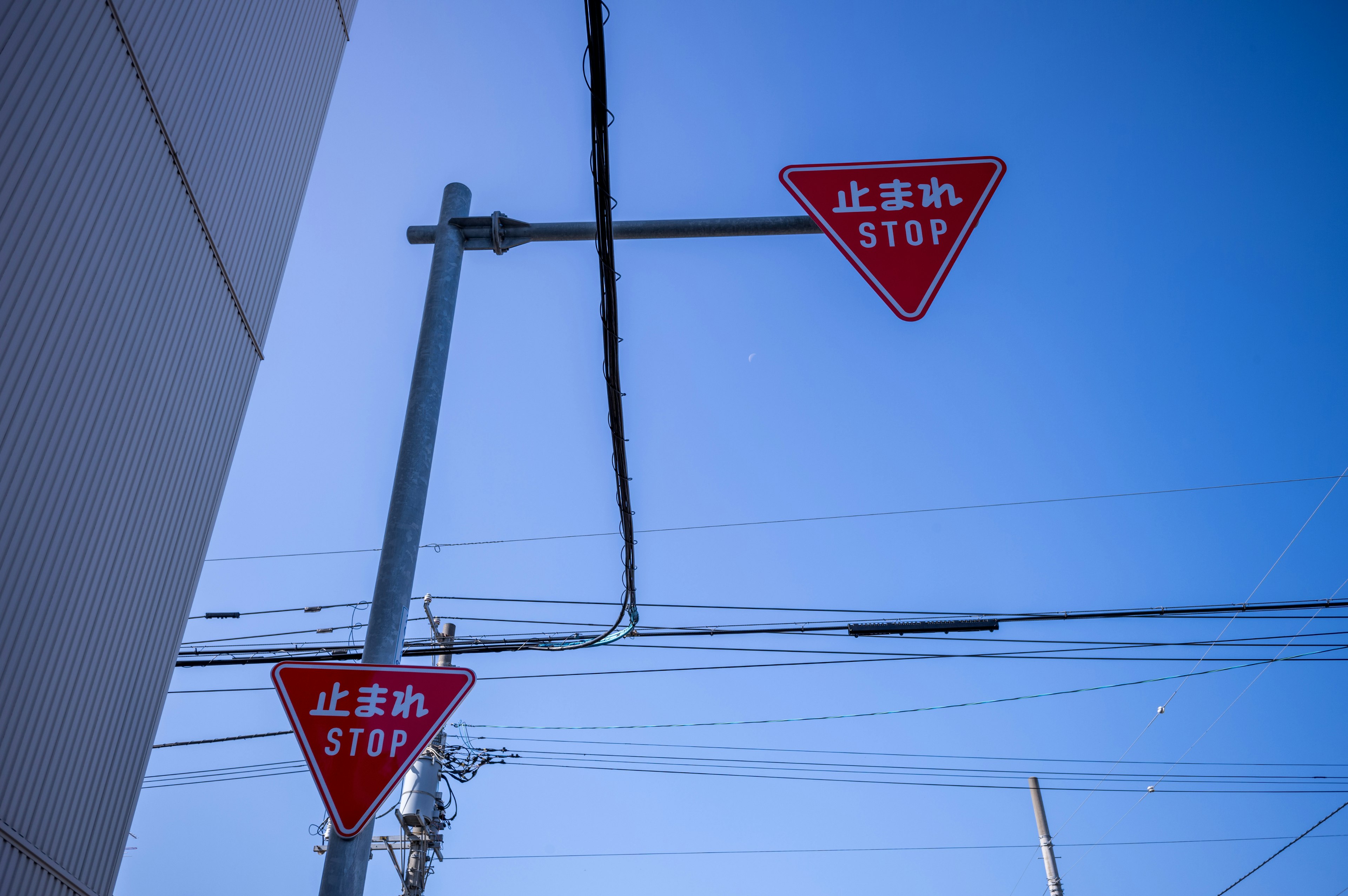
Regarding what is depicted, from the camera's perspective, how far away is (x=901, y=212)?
4.58 metres

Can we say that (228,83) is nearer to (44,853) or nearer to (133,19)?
(133,19)

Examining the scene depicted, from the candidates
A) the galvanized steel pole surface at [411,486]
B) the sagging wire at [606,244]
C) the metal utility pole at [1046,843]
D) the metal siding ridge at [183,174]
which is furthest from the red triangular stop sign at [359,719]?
the metal utility pole at [1046,843]

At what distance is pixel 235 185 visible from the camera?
8117 millimetres

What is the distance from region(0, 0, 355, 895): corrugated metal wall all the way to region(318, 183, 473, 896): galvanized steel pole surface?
8.05 ft

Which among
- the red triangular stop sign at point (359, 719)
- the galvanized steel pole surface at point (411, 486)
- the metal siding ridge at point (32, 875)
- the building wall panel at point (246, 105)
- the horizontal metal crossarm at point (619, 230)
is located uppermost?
the building wall panel at point (246, 105)

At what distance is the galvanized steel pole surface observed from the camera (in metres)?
3.66

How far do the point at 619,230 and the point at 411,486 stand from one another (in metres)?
1.60

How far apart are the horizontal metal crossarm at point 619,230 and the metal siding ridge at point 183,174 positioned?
2840 mm

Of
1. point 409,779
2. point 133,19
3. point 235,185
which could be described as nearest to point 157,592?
point 235,185

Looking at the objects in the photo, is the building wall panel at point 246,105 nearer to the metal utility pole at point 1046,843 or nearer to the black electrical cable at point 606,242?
the black electrical cable at point 606,242

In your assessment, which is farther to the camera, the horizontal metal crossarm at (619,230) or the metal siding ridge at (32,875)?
the metal siding ridge at (32,875)

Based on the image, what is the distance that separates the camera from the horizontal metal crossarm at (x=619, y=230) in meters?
4.84

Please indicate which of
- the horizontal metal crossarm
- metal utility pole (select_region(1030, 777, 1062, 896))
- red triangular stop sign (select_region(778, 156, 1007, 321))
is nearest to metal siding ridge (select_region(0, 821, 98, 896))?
the horizontal metal crossarm

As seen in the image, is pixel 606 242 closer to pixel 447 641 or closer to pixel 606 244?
pixel 606 244
